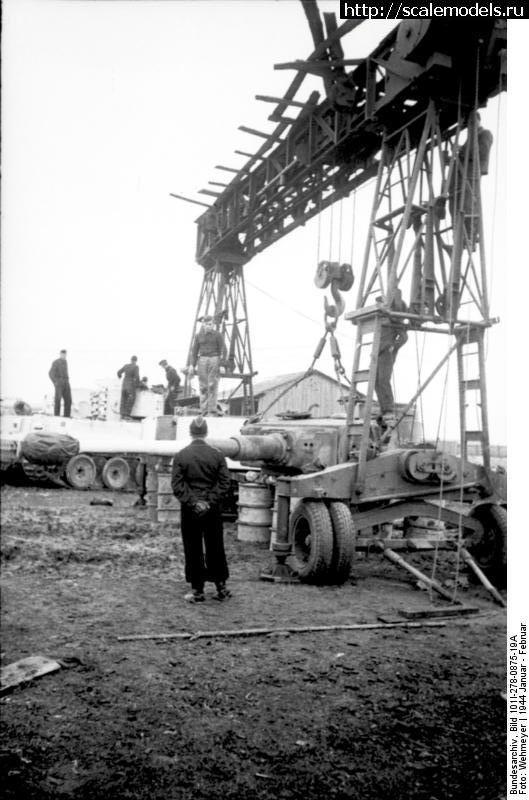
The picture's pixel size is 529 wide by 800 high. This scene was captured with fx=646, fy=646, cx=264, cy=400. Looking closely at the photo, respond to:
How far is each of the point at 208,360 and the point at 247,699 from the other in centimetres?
994

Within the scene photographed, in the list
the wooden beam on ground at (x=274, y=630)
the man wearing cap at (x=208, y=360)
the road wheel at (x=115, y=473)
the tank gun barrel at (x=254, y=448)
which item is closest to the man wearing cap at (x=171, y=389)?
the road wheel at (x=115, y=473)

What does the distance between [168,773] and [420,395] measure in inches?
226

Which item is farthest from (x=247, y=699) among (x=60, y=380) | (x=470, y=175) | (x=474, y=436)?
(x=60, y=380)

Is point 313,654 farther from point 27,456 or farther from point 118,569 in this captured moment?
point 118,569

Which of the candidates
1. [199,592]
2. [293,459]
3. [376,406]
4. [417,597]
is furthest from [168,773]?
[376,406]

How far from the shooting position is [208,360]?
1326cm

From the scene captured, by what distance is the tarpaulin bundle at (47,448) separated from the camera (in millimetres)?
3875

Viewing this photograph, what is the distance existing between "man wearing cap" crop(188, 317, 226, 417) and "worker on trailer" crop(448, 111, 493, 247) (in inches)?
231

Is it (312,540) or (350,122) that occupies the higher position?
(350,122)

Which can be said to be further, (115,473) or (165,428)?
(115,473)

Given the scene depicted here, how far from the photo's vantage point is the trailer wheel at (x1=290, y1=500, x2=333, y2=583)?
22.2ft

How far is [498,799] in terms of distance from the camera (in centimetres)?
276

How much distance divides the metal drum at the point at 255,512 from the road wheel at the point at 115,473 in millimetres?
8434

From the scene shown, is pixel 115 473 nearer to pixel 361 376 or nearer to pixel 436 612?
pixel 361 376
